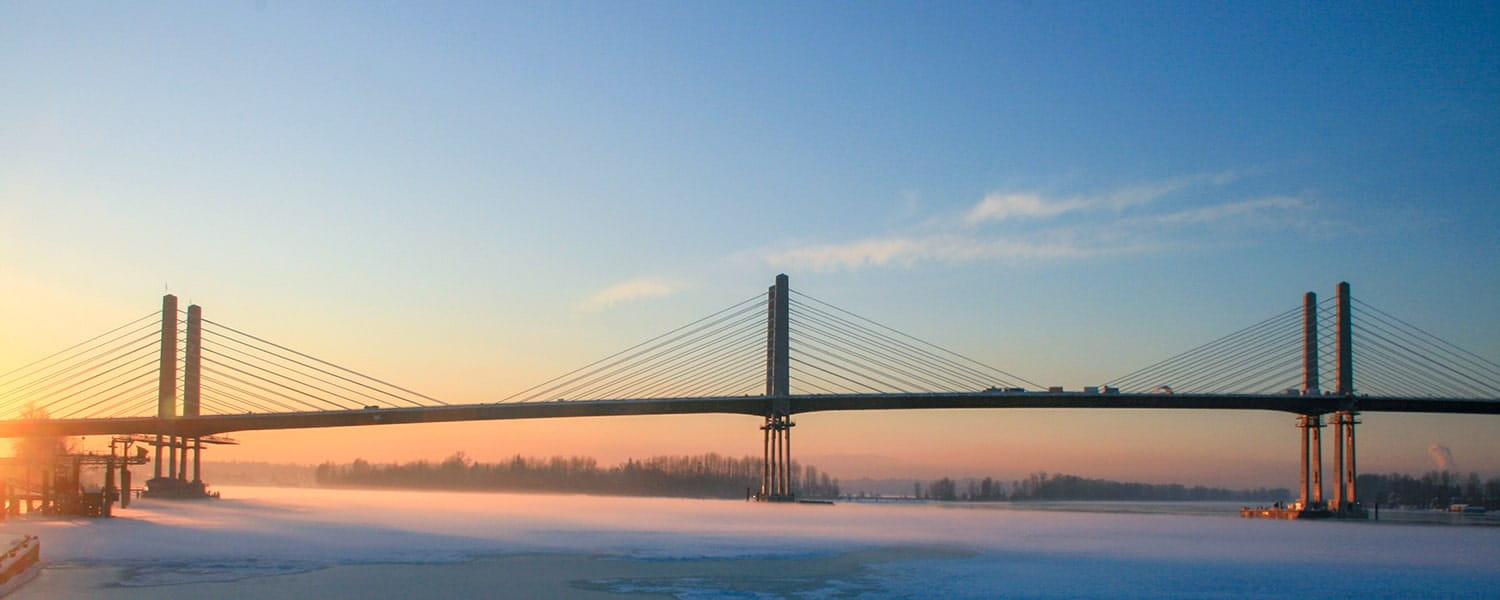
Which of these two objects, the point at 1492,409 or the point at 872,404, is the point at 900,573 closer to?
the point at 872,404

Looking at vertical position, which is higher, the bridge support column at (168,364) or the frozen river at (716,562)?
the bridge support column at (168,364)

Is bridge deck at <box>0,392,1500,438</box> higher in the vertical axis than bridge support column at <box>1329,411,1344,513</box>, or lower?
higher

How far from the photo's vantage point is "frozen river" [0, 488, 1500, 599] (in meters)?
18.1

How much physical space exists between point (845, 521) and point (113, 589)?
28304mm

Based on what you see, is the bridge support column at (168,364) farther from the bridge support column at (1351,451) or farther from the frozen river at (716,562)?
the bridge support column at (1351,451)

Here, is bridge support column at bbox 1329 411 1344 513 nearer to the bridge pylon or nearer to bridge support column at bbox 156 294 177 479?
the bridge pylon

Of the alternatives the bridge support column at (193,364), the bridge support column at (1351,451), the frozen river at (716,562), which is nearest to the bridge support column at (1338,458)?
the bridge support column at (1351,451)

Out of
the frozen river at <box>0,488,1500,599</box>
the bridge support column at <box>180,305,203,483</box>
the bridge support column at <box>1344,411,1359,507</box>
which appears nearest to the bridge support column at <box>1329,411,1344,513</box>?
the bridge support column at <box>1344,411,1359,507</box>

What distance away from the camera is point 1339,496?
5941 cm

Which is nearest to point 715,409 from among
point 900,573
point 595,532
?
point 595,532

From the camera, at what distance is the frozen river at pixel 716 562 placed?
1811cm

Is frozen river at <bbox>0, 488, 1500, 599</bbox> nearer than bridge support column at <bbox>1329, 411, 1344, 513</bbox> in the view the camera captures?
Yes

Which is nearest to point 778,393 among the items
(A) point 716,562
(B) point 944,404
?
(B) point 944,404

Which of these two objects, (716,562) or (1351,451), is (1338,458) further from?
(716,562)
